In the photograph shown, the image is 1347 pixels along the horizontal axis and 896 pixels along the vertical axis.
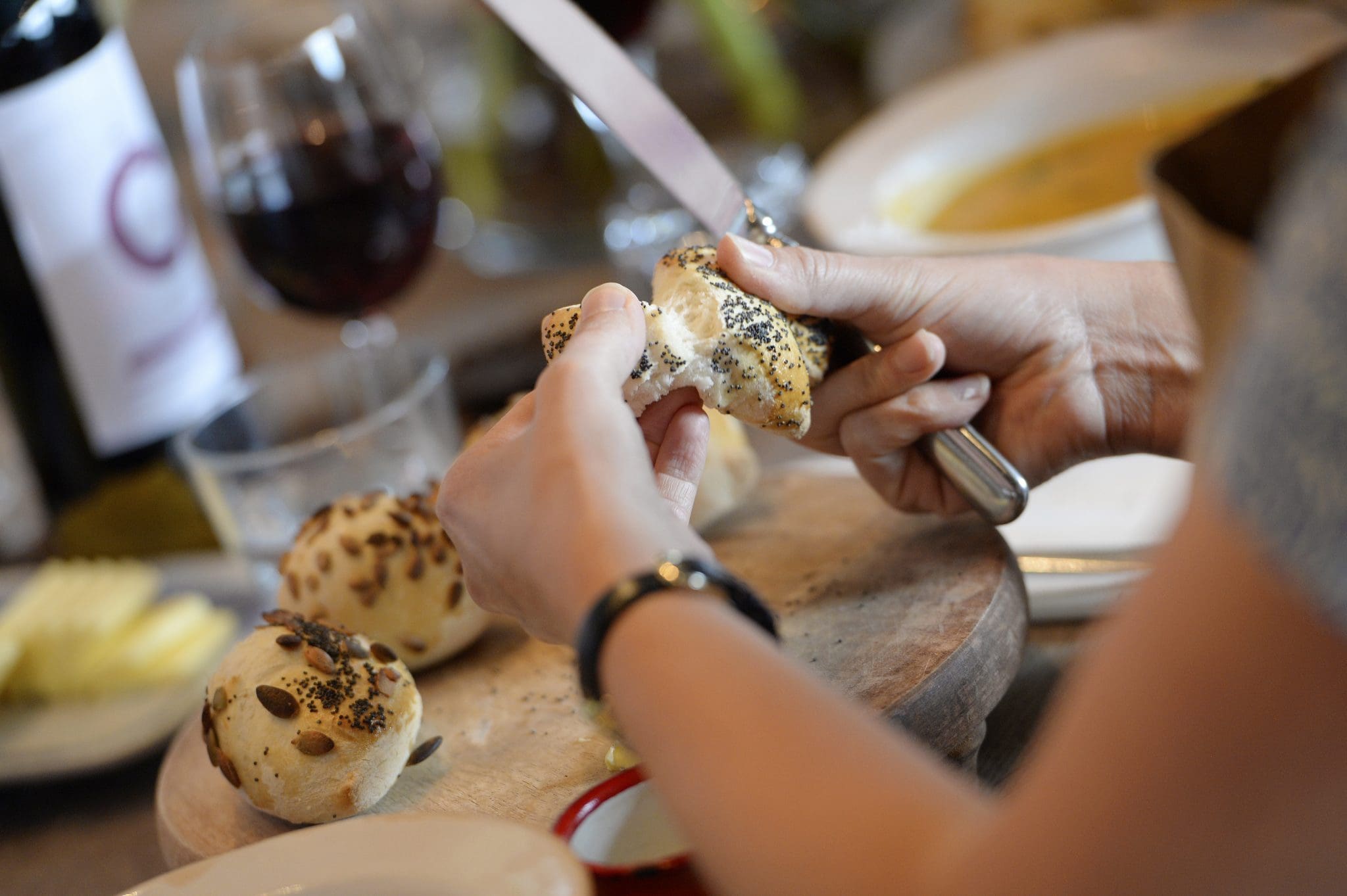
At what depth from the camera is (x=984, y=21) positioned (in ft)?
5.65

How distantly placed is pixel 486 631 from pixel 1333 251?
26.3 inches

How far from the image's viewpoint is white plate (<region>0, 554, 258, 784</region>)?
3.12 feet

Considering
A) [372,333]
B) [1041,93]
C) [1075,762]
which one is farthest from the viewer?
[1041,93]

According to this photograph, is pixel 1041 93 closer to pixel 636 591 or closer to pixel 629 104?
pixel 629 104

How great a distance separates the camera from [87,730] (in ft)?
3.17

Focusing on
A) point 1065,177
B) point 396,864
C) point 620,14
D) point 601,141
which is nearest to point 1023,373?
point 396,864

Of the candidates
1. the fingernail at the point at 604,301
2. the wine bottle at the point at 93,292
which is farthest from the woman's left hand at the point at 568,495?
the wine bottle at the point at 93,292

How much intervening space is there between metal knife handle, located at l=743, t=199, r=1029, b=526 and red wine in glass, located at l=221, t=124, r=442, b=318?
0.56m

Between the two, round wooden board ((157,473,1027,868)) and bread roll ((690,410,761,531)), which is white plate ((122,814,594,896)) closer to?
round wooden board ((157,473,1027,868))

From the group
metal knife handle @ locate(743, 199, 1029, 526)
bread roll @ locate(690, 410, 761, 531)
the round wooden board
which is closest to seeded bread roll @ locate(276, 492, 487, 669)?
Result: the round wooden board

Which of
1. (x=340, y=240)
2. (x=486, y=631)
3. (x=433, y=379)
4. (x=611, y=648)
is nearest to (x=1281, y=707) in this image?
(x=611, y=648)

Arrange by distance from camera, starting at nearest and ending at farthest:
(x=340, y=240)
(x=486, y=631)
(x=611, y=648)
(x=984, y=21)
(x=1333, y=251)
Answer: (x=1333, y=251), (x=611, y=648), (x=486, y=631), (x=340, y=240), (x=984, y=21)

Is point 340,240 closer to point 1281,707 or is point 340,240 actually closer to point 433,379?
point 433,379

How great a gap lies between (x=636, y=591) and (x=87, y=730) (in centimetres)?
72
